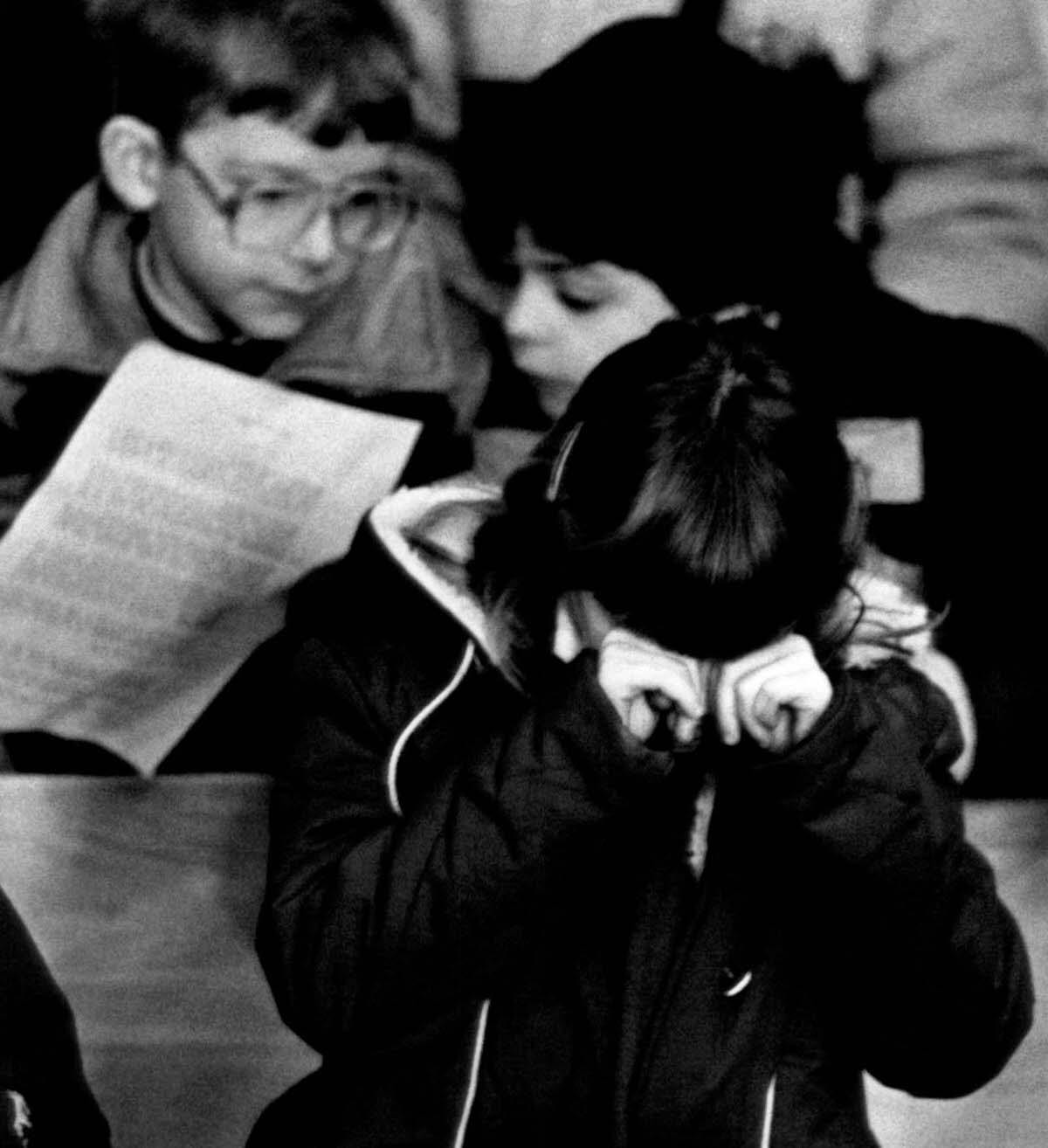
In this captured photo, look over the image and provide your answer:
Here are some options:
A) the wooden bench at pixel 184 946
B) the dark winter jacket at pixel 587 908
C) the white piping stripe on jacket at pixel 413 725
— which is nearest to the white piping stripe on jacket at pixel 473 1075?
the dark winter jacket at pixel 587 908


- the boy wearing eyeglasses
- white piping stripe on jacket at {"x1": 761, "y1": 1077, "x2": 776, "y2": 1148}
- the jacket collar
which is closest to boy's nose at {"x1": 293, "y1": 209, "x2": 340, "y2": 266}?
the boy wearing eyeglasses

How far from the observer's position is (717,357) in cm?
84

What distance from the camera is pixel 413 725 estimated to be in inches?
36.4

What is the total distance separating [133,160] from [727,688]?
1.94 ft

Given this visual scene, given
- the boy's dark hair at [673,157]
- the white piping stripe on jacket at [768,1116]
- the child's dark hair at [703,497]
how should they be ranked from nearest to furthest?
1. the child's dark hair at [703,497]
2. the white piping stripe on jacket at [768,1116]
3. the boy's dark hair at [673,157]

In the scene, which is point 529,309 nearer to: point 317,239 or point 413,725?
point 317,239

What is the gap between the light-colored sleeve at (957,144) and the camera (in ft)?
3.70

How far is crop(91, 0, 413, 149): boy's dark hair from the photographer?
3.68 feet

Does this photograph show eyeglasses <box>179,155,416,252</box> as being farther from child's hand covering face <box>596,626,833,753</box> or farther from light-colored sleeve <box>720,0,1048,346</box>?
child's hand covering face <box>596,626,833,753</box>

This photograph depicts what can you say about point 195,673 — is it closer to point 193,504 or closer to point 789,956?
point 193,504

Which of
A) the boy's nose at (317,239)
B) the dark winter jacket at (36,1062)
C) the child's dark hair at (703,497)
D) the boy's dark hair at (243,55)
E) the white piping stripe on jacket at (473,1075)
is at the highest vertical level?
the boy's dark hair at (243,55)

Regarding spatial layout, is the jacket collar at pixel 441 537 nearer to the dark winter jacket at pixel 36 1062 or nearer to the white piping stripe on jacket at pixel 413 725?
the white piping stripe on jacket at pixel 413 725

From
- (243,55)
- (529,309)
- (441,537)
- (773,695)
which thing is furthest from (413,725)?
(243,55)

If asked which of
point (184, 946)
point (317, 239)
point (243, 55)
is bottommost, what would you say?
point (184, 946)
